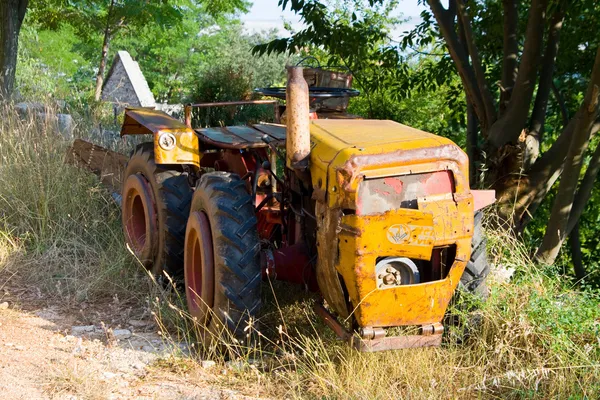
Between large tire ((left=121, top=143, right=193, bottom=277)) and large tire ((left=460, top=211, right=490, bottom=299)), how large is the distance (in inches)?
80.8

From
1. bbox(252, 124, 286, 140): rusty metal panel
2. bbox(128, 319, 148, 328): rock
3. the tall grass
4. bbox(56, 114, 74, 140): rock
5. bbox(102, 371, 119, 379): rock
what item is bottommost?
bbox(128, 319, 148, 328): rock

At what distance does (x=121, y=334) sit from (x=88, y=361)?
0.52 m

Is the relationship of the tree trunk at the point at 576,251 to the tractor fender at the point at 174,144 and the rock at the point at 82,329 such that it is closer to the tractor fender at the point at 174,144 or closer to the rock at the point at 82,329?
the tractor fender at the point at 174,144

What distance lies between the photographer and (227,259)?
4480 mm

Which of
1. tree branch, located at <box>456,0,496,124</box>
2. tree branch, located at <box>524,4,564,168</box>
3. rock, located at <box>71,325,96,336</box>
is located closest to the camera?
rock, located at <box>71,325,96,336</box>

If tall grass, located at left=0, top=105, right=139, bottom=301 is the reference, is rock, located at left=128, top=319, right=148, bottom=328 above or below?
below

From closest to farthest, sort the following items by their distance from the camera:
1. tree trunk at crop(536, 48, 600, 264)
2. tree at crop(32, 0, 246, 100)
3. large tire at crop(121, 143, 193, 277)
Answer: large tire at crop(121, 143, 193, 277) < tree trunk at crop(536, 48, 600, 264) < tree at crop(32, 0, 246, 100)

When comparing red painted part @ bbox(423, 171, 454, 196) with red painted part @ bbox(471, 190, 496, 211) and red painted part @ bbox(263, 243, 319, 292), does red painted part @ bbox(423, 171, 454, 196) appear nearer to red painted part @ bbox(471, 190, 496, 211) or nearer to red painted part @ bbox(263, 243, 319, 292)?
red painted part @ bbox(471, 190, 496, 211)

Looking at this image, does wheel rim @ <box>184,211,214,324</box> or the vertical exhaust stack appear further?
wheel rim @ <box>184,211,214,324</box>

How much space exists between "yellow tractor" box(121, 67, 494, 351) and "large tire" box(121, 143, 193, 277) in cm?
24

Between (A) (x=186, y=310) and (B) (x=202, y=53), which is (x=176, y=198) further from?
(B) (x=202, y=53)

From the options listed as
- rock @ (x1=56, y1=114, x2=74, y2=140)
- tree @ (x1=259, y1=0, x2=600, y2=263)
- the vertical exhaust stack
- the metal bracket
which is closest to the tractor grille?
the vertical exhaust stack

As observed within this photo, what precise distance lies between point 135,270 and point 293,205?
1.81 metres

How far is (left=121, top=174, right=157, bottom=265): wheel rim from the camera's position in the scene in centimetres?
584
